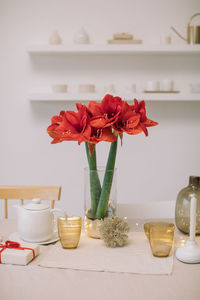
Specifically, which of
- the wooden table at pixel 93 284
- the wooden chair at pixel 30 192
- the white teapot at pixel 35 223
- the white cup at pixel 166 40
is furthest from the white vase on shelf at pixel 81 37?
the wooden table at pixel 93 284

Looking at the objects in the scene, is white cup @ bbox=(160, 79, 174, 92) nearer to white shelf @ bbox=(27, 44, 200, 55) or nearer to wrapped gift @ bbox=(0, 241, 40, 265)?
white shelf @ bbox=(27, 44, 200, 55)

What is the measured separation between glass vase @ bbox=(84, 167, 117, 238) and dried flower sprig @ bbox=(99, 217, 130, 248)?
8 cm

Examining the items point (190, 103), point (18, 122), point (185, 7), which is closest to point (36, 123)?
point (18, 122)

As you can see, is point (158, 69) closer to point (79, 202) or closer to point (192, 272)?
point (79, 202)

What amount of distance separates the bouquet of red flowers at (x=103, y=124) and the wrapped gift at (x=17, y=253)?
0.28 meters

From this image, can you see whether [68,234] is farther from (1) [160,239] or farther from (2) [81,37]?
(2) [81,37]

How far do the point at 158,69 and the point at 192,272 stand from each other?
208 centimetres

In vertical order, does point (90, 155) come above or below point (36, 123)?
below

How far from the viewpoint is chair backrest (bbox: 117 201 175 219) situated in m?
1.66

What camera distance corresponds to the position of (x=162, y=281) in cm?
94

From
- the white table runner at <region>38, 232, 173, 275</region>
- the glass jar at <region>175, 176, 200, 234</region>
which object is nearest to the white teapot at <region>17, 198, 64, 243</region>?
the white table runner at <region>38, 232, 173, 275</region>

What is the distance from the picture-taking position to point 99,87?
2840 millimetres

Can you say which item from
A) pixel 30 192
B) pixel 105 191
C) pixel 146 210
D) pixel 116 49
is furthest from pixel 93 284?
pixel 116 49

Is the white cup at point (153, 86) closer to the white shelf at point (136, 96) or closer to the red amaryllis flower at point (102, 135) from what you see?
the white shelf at point (136, 96)
